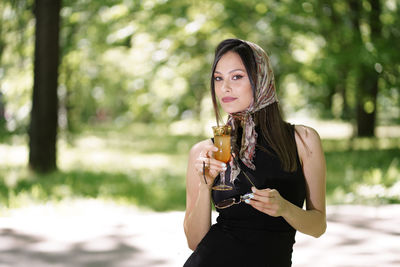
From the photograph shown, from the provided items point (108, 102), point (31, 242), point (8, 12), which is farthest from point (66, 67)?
point (108, 102)

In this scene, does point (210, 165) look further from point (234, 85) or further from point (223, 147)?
point (234, 85)

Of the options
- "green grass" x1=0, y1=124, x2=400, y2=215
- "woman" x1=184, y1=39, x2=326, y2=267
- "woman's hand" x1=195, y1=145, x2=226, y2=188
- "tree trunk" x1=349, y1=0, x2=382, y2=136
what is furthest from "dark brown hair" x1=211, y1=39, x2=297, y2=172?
"tree trunk" x1=349, y1=0, x2=382, y2=136

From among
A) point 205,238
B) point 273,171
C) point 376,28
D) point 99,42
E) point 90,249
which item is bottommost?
point 90,249

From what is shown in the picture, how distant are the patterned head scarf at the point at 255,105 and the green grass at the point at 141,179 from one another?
498 centimetres

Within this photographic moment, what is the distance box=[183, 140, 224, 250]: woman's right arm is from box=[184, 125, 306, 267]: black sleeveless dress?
78mm

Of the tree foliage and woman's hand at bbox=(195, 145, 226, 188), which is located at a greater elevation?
the tree foliage

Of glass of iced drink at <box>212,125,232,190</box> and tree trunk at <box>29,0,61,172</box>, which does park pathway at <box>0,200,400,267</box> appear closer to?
glass of iced drink at <box>212,125,232,190</box>

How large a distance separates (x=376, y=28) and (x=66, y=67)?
889 cm

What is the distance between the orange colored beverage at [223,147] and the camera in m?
2.46

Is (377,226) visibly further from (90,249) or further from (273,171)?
(273,171)

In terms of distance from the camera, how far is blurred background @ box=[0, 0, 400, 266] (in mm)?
8773

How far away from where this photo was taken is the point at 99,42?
1719 centimetres

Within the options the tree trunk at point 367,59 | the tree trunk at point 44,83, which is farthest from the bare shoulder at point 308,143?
the tree trunk at point 44,83

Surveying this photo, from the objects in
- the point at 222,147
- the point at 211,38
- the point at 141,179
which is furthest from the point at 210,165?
the point at 211,38
